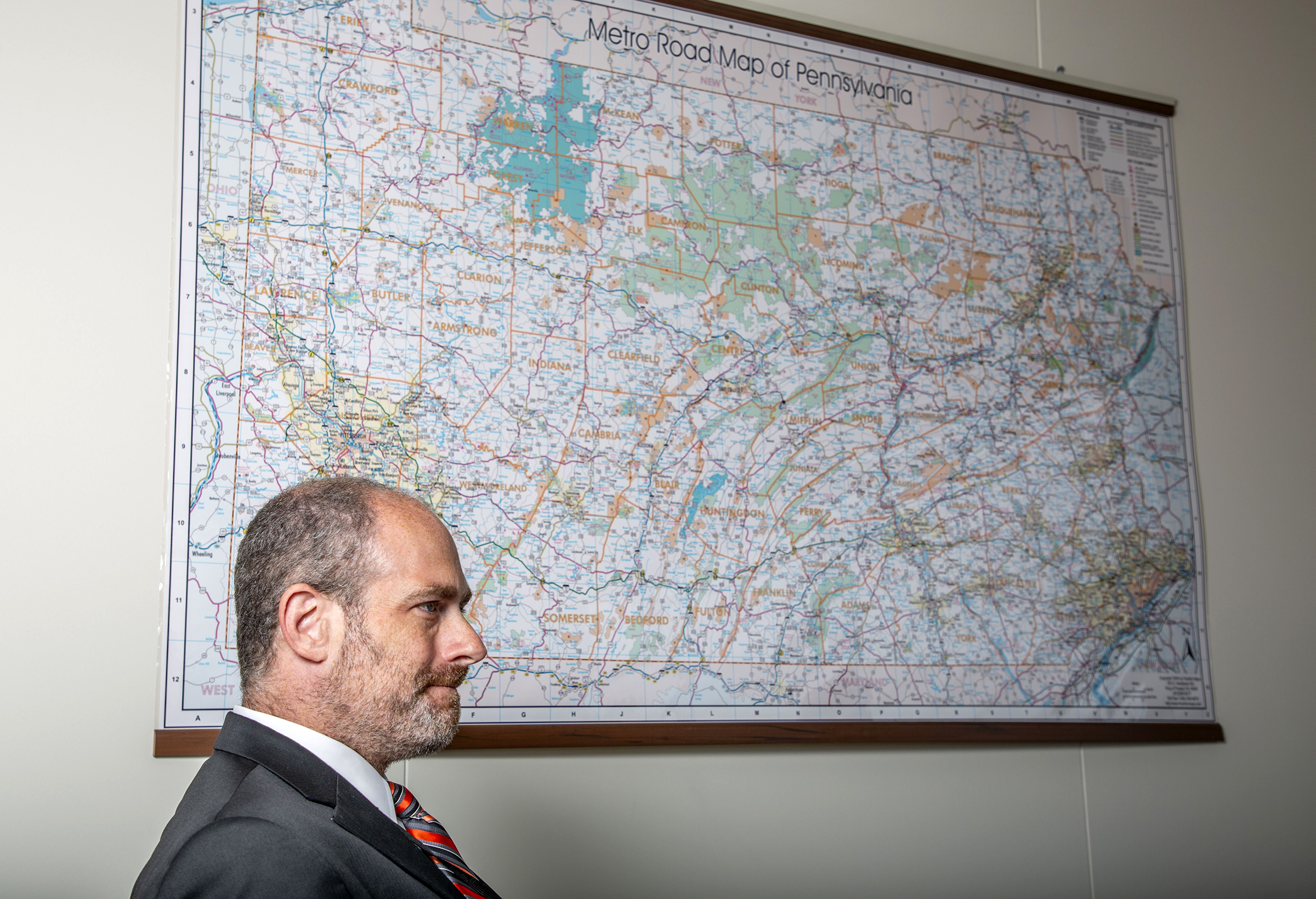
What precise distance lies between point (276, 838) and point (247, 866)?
1.6 inches

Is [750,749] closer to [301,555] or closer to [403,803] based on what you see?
[403,803]

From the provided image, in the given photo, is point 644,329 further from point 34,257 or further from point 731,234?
point 34,257

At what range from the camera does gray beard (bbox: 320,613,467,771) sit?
1.24 meters

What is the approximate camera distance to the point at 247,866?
977mm

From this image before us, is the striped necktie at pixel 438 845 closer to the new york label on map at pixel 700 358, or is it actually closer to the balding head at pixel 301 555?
the balding head at pixel 301 555

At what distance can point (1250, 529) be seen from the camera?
2.62 metres

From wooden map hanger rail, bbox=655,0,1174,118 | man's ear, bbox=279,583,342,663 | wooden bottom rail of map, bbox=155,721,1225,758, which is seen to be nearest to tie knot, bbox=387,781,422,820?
man's ear, bbox=279,583,342,663

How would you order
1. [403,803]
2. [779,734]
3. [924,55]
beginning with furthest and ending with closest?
[924,55] < [779,734] < [403,803]

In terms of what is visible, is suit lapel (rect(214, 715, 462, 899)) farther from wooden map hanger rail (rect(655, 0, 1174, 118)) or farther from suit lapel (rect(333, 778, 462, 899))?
wooden map hanger rail (rect(655, 0, 1174, 118))

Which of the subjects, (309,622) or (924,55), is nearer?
(309,622)

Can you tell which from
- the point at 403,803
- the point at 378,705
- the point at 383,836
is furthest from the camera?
the point at 403,803

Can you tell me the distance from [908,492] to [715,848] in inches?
33.4

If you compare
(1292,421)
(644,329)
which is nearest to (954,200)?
(644,329)

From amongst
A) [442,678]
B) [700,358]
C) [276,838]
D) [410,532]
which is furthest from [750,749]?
[276,838]
